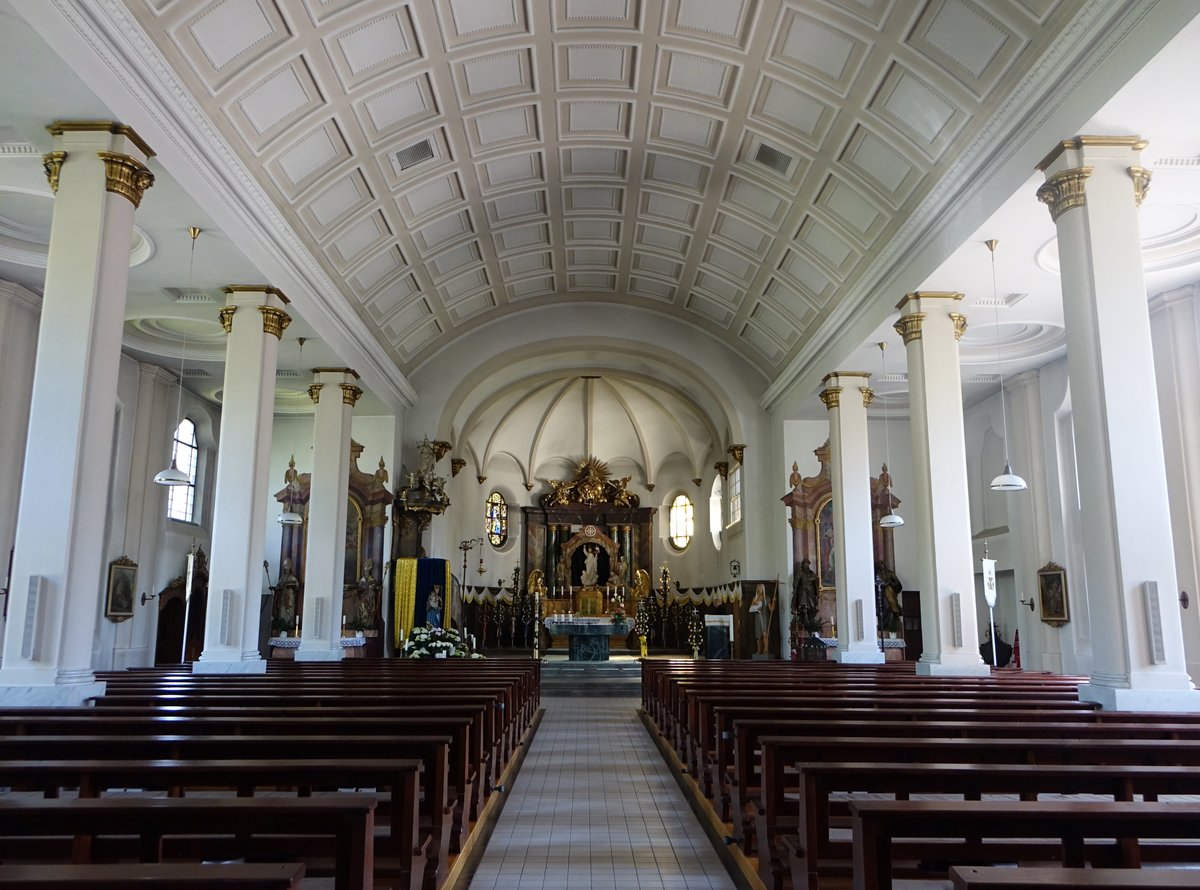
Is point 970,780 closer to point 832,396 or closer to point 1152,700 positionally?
point 1152,700

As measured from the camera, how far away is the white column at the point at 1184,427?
13141mm

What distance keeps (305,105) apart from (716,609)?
1813 centimetres

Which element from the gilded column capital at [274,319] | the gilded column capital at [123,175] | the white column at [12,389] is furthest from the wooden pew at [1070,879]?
the white column at [12,389]

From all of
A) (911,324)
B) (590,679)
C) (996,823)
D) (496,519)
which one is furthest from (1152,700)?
(496,519)

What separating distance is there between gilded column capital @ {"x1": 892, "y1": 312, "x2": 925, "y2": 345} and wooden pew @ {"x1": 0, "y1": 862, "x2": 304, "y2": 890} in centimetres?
1225

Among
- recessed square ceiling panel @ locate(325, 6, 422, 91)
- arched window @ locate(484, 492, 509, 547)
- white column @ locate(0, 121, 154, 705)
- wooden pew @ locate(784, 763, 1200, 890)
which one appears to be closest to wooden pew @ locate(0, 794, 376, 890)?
wooden pew @ locate(784, 763, 1200, 890)

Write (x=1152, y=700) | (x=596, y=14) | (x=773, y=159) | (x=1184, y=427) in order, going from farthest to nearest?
(x=773, y=159), (x=1184, y=427), (x=596, y=14), (x=1152, y=700)

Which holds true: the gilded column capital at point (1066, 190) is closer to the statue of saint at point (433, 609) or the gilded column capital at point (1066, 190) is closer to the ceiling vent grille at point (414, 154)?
the ceiling vent grille at point (414, 154)

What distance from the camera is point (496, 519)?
98.6ft

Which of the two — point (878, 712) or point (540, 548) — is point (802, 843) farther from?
point (540, 548)

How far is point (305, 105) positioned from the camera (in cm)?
1152

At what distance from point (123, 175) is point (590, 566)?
2245 centimetres

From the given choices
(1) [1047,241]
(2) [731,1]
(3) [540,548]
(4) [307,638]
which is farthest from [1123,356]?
(3) [540,548]

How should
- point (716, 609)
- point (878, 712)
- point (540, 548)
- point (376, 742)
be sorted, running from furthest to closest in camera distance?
point (540, 548) < point (716, 609) < point (878, 712) < point (376, 742)
